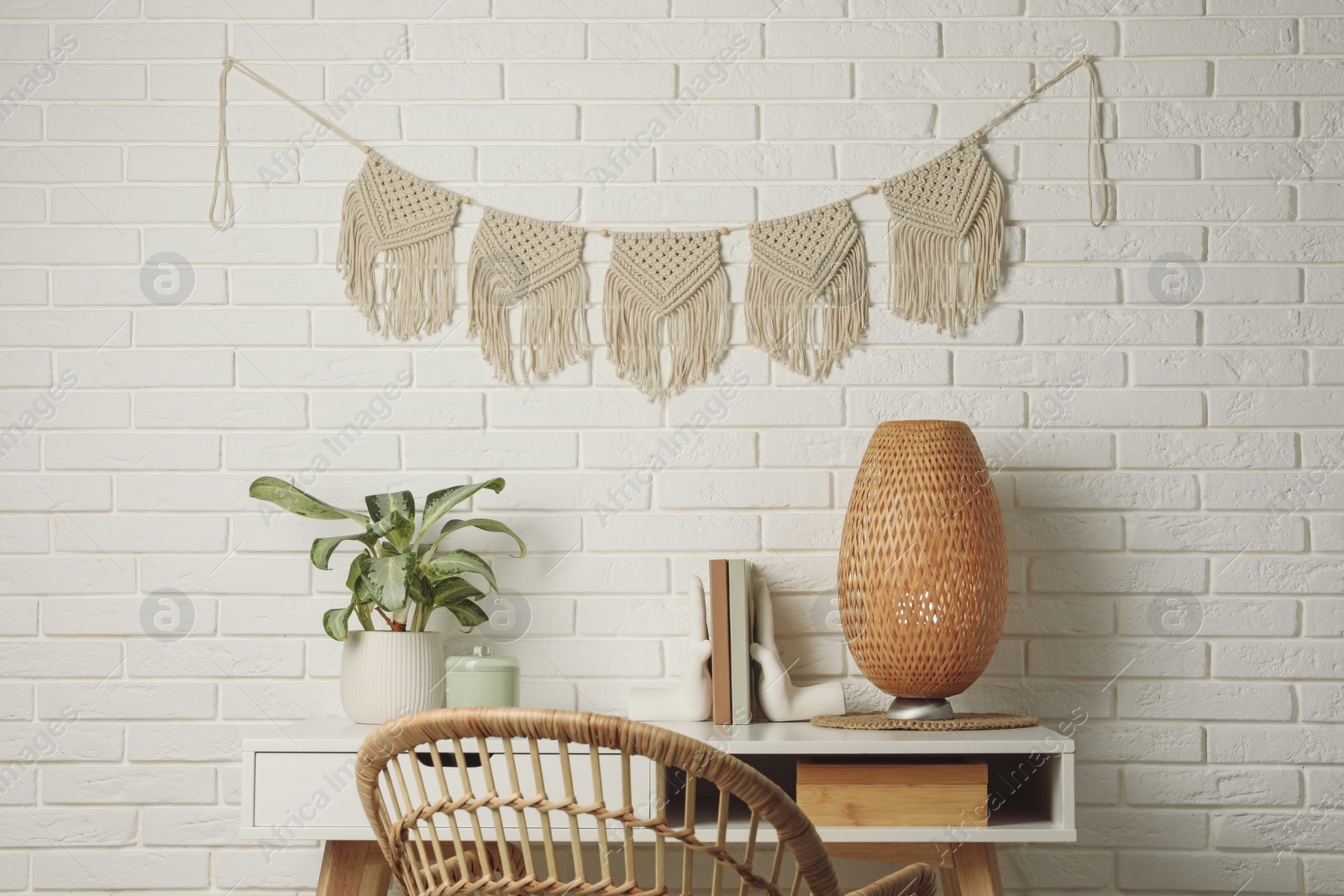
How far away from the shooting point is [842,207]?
1.77 m

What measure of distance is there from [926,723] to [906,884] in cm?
36

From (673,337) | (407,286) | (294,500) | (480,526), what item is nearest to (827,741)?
(480,526)

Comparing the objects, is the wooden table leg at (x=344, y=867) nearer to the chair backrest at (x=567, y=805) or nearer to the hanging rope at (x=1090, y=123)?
the chair backrest at (x=567, y=805)

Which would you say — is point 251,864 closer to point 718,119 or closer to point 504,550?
point 504,550

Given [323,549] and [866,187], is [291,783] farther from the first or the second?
[866,187]

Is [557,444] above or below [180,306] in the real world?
below

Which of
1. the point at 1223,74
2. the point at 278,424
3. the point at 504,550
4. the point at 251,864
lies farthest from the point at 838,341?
the point at 251,864

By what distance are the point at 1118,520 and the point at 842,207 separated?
0.68 m

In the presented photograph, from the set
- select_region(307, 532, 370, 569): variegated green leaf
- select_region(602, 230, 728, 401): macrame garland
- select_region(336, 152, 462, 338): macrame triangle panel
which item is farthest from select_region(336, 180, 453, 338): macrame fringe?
select_region(307, 532, 370, 569): variegated green leaf

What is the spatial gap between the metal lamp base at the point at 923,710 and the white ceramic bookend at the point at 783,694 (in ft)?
0.30

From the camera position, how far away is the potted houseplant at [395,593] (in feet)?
5.02

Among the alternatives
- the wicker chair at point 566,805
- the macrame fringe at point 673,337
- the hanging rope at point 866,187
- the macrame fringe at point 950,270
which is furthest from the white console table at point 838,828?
the hanging rope at point 866,187

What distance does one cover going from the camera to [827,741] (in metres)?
1.37

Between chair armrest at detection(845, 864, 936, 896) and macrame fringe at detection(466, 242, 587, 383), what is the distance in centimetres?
96
